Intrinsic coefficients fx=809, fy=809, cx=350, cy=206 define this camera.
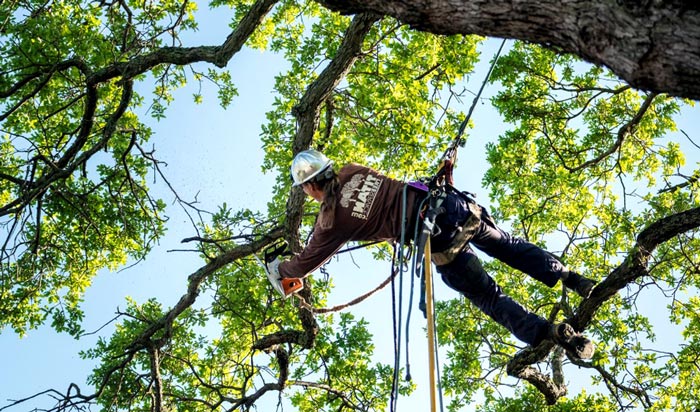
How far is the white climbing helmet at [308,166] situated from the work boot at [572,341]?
1.90 metres

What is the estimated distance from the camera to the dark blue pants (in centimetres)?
548

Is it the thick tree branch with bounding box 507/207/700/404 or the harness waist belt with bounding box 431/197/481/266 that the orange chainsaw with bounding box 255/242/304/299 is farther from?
the thick tree branch with bounding box 507/207/700/404

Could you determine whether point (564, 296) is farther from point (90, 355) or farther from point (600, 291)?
point (90, 355)

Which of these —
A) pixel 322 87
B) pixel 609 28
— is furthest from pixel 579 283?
pixel 609 28

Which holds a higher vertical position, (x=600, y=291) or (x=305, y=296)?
(x=305, y=296)

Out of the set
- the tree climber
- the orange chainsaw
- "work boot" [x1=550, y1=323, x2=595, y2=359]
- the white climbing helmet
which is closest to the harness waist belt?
the tree climber

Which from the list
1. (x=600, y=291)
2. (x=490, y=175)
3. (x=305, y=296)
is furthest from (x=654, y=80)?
(x=490, y=175)

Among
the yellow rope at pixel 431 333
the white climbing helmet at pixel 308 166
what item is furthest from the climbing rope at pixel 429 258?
the white climbing helmet at pixel 308 166

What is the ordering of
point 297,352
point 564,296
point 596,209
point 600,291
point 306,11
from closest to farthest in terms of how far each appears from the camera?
1. point 600,291
2. point 564,296
3. point 297,352
4. point 596,209
5. point 306,11

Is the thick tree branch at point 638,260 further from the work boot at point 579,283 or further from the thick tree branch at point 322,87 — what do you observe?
the thick tree branch at point 322,87

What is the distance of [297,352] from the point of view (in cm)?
820

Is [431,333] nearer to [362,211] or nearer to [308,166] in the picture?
[362,211]

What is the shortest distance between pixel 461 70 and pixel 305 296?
10.7ft

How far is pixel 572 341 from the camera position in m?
5.37
